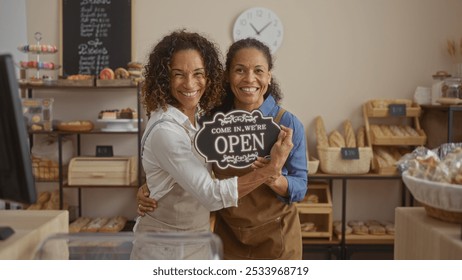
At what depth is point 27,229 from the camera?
0.82 metres

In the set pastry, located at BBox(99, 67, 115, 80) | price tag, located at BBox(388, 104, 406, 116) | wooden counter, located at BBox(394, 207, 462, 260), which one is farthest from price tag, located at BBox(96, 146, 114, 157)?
wooden counter, located at BBox(394, 207, 462, 260)

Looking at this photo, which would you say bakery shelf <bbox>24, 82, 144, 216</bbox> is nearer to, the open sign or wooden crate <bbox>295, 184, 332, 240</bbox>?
wooden crate <bbox>295, 184, 332, 240</bbox>

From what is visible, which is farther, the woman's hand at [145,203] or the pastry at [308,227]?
the pastry at [308,227]

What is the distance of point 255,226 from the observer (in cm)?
111

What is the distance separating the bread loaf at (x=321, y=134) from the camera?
256 cm

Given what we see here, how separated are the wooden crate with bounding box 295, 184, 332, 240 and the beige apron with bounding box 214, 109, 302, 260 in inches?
49.9

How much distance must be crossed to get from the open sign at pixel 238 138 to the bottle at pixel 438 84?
5.78ft

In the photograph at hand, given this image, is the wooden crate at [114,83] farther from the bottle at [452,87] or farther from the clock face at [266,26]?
the bottle at [452,87]

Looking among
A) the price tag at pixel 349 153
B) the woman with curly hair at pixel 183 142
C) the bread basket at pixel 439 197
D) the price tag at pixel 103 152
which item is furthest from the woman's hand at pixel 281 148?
the price tag at pixel 103 152

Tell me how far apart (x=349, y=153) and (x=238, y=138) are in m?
1.67

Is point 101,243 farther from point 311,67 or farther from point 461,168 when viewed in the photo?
point 311,67

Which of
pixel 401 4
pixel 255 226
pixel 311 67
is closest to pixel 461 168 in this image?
pixel 255 226

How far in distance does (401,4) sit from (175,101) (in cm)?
154

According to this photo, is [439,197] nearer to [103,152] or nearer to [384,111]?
[384,111]
